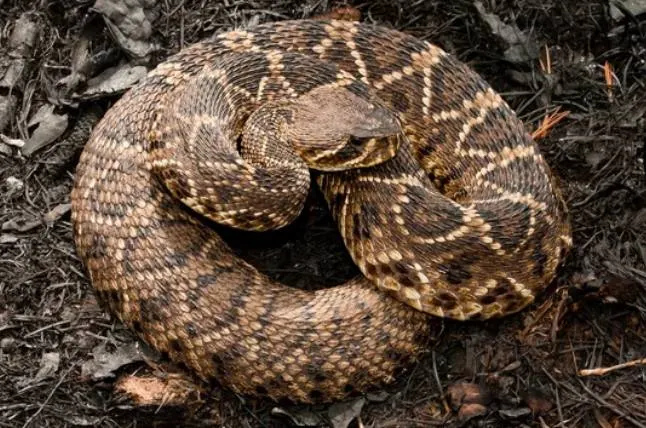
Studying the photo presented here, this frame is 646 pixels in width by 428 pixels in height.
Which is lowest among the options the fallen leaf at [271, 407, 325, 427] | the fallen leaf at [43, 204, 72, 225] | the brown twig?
the fallen leaf at [271, 407, 325, 427]

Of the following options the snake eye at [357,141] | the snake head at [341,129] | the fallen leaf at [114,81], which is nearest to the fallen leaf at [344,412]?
the snake head at [341,129]

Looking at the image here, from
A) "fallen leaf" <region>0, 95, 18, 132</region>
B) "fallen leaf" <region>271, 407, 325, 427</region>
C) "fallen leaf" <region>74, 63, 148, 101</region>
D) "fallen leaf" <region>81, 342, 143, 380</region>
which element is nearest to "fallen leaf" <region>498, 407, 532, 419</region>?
"fallen leaf" <region>271, 407, 325, 427</region>

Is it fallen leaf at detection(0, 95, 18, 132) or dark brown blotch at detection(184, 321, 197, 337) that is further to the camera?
fallen leaf at detection(0, 95, 18, 132)

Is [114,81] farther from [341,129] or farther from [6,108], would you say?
[341,129]

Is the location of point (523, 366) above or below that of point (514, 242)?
below

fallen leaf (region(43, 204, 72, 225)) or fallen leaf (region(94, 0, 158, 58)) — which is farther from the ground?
fallen leaf (region(94, 0, 158, 58))

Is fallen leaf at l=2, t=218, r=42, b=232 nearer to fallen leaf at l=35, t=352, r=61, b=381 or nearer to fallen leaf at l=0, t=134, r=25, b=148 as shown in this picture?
fallen leaf at l=0, t=134, r=25, b=148

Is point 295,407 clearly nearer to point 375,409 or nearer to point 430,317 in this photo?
point 375,409

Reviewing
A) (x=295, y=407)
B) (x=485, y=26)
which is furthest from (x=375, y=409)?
(x=485, y=26)
